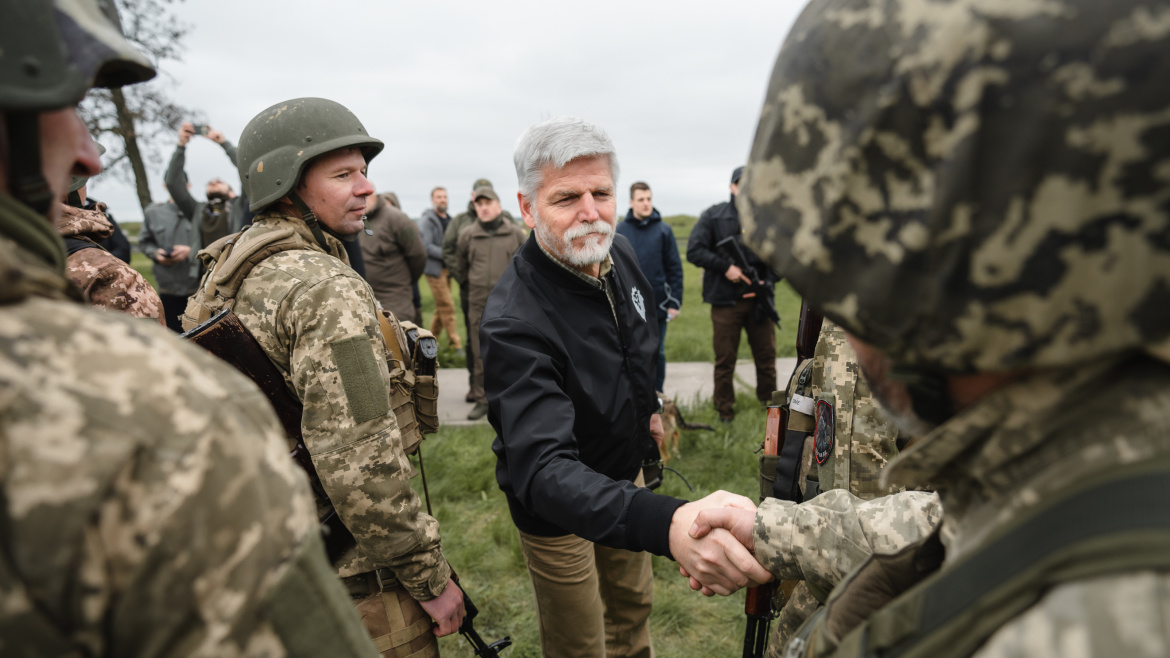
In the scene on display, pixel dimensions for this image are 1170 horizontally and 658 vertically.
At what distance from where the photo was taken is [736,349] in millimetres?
6301

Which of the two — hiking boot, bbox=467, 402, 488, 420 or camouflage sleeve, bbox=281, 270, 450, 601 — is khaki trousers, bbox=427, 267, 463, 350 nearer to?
hiking boot, bbox=467, 402, 488, 420

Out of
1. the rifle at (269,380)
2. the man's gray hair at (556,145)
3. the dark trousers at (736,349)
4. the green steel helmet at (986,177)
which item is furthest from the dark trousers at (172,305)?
the green steel helmet at (986,177)

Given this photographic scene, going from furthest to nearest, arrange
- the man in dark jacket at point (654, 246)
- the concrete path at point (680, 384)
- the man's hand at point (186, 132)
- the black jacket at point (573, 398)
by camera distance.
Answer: the man in dark jacket at point (654, 246) < the concrete path at point (680, 384) < the man's hand at point (186, 132) < the black jacket at point (573, 398)

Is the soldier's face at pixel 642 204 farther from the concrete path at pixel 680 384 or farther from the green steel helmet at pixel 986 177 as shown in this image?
the green steel helmet at pixel 986 177

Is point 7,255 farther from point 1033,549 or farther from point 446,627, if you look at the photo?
point 446,627

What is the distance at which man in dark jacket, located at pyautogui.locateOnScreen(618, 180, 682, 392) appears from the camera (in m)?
7.27

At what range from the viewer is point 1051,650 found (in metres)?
0.64

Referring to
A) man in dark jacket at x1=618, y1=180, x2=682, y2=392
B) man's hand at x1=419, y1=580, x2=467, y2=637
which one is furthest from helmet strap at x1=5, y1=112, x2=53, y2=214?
man in dark jacket at x1=618, y1=180, x2=682, y2=392

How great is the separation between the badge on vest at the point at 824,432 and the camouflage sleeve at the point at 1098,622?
55.9 inches

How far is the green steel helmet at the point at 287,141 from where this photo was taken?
96.9 inches

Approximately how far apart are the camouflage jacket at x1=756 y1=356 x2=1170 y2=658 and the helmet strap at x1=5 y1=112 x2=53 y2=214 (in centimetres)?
118

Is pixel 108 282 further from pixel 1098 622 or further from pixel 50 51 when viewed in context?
pixel 1098 622

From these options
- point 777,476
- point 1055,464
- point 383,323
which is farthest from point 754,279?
point 1055,464

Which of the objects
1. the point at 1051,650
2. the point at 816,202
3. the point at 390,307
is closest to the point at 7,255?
the point at 816,202
